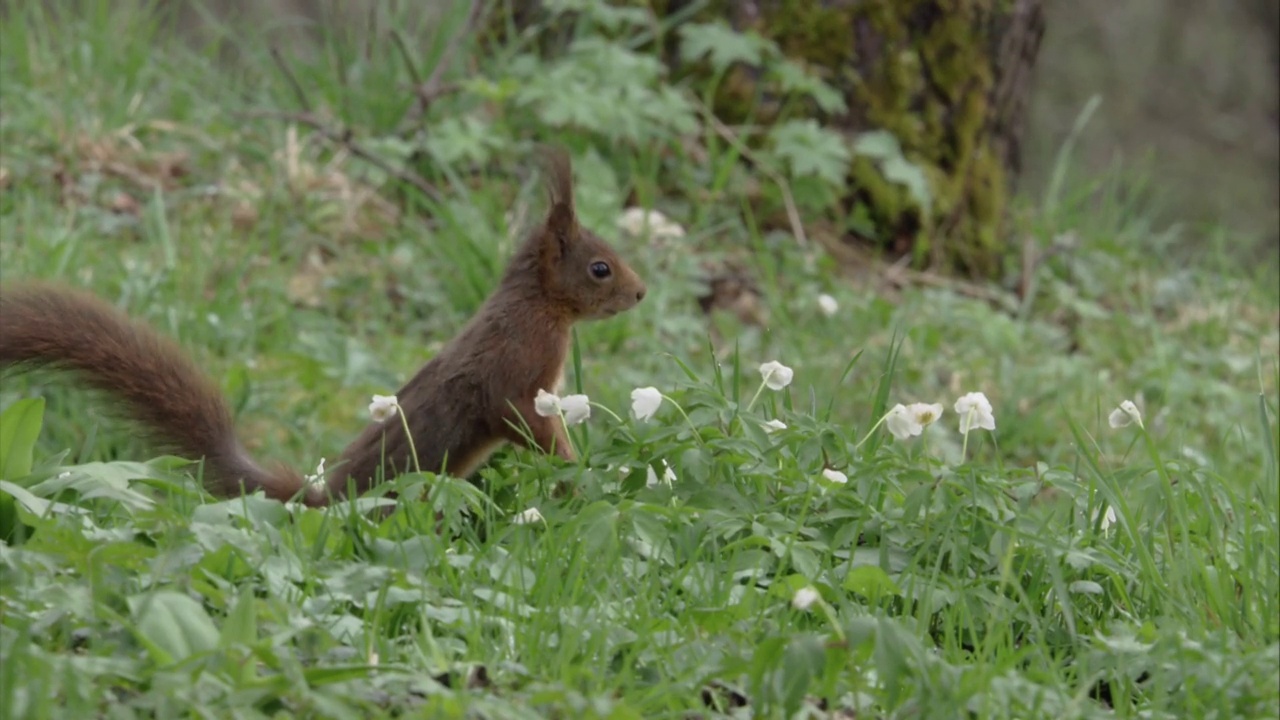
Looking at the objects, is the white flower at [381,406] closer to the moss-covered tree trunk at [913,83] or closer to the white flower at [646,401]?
the white flower at [646,401]

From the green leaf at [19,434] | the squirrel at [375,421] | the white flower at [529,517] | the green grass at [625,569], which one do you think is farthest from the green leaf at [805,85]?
the green leaf at [19,434]

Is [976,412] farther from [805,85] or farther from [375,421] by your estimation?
[805,85]

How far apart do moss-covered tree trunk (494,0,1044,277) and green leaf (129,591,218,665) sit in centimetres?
450

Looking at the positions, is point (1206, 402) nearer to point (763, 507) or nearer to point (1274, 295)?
point (1274, 295)

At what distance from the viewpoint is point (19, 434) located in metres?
2.69

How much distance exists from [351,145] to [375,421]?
2879mm

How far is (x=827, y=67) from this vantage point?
6367mm

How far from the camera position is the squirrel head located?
355 centimetres

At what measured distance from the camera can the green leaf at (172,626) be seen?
2023 mm

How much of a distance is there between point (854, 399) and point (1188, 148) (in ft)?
17.5

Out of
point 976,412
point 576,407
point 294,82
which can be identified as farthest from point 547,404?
point 294,82

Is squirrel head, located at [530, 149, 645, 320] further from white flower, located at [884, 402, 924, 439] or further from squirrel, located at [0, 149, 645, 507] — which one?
white flower, located at [884, 402, 924, 439]

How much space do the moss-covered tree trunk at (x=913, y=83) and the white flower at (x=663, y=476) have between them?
3712 millimetres

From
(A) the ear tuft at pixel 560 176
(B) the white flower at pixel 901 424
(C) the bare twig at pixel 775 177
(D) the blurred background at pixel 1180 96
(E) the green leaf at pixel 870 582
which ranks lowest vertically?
(D) the blurred background at pixel 1180 96
